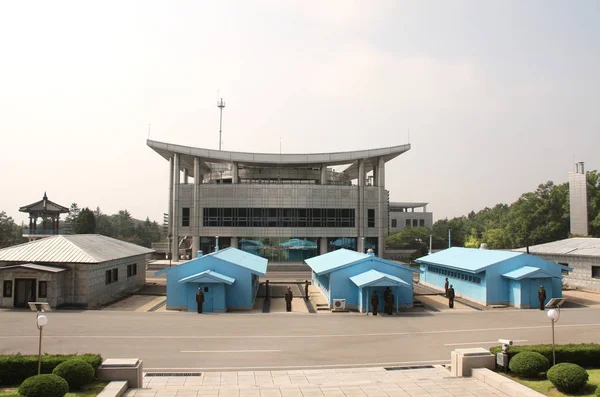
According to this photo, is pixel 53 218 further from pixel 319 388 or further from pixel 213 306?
pixel 319 388

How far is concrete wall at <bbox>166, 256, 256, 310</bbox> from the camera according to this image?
27.4 m

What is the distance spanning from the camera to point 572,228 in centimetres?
5859

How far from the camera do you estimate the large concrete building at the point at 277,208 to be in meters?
61.2

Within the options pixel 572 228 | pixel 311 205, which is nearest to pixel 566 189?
pixel 572 228

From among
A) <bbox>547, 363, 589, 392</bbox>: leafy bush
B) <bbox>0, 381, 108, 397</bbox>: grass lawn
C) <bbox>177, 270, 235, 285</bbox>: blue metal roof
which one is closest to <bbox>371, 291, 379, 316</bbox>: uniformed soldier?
<bbox>177, 270, 235, 285</bbox>: blue metal roof

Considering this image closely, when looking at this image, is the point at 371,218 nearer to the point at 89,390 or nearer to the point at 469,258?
the point at 469,258

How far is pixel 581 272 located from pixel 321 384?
1280 inches

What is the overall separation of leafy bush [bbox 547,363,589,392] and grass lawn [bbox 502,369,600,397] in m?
0.18

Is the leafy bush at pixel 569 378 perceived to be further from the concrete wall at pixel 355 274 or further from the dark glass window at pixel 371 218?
the dark glass window at pixel 371 218

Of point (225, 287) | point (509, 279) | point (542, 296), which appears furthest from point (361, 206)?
point (225, 287)

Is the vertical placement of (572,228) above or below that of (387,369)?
above

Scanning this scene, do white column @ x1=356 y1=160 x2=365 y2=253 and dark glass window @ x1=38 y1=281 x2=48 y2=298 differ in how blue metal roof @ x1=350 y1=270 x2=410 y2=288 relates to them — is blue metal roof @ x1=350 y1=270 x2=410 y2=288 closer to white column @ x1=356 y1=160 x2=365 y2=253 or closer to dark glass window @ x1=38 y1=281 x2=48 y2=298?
dark glass window @ x1=38 y1=281 x2=48 y2=298

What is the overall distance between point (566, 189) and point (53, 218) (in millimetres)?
69896

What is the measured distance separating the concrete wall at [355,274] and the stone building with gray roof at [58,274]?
14.5 meters
